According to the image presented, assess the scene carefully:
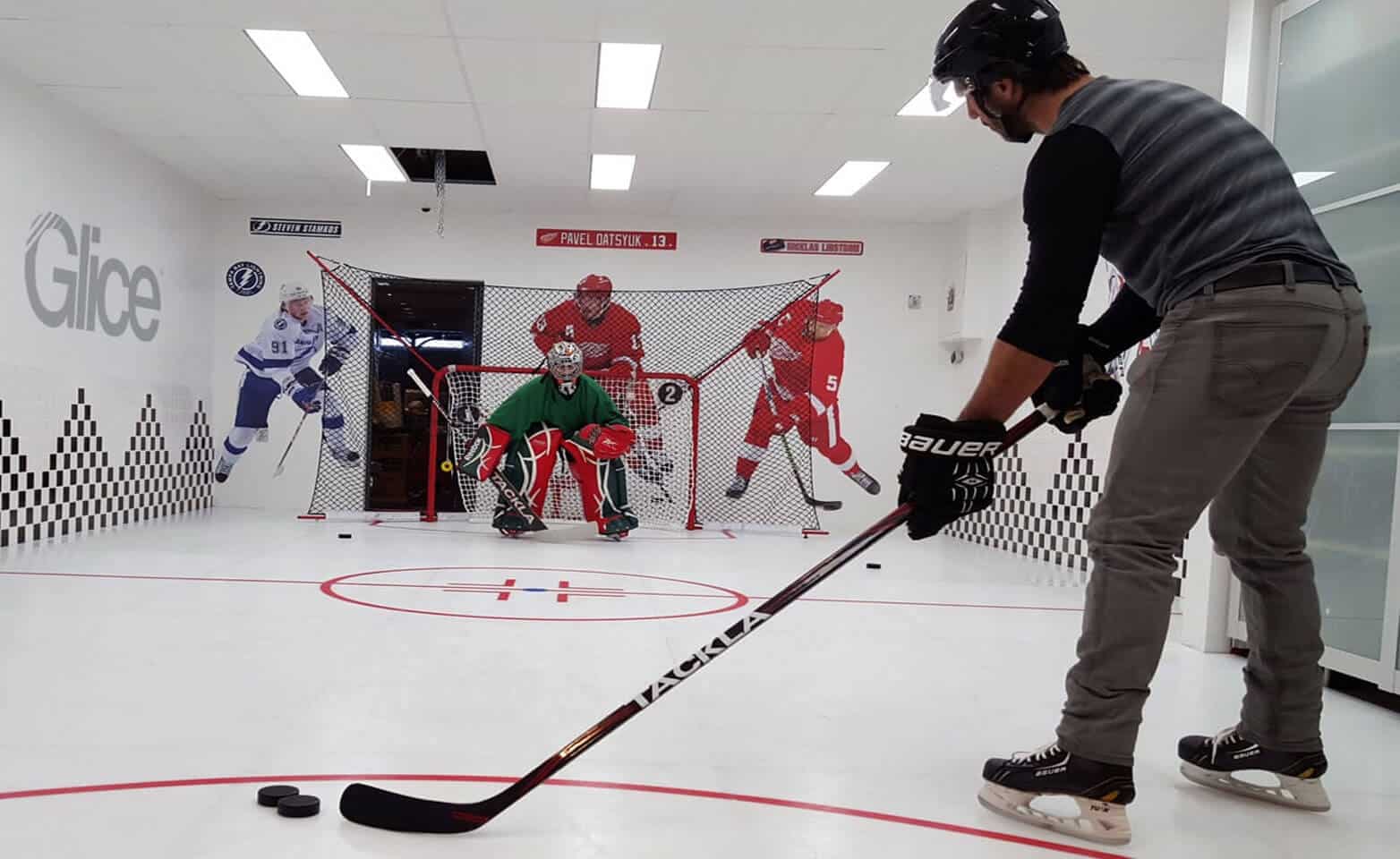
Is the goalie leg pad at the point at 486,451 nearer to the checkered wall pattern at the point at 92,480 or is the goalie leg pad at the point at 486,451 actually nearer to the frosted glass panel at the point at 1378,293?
the checkered wall pattern at the point at 92,480

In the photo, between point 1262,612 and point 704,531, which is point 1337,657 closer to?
point 1262,612

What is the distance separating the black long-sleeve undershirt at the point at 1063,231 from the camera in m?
1.37

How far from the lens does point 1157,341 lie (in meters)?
1.46

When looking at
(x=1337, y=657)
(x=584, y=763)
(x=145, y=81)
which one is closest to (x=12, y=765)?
(x=584, y=763)

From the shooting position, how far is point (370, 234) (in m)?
7.59

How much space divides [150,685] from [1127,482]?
191cm

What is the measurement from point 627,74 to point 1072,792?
4.12 m

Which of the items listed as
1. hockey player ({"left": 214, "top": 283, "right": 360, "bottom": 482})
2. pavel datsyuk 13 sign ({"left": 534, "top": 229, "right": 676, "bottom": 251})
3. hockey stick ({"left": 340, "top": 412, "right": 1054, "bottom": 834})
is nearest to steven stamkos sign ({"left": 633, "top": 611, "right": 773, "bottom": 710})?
A: hockey stick ({"left": 340, "top": 412, "right": 1054, "bottom": 834})

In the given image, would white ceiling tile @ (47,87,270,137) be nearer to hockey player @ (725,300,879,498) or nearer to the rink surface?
the rink surface

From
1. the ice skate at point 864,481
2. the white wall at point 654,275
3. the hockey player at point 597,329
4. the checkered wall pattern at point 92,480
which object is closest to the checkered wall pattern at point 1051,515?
the ice skate at point 864,481

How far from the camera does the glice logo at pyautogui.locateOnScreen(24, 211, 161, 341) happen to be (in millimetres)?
4965

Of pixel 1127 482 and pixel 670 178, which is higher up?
pixel 670 178

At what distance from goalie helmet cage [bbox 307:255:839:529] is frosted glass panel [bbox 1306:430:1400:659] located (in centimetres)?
482

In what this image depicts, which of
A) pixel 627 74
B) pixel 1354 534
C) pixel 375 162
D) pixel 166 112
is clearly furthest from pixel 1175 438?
pixel 375 162
